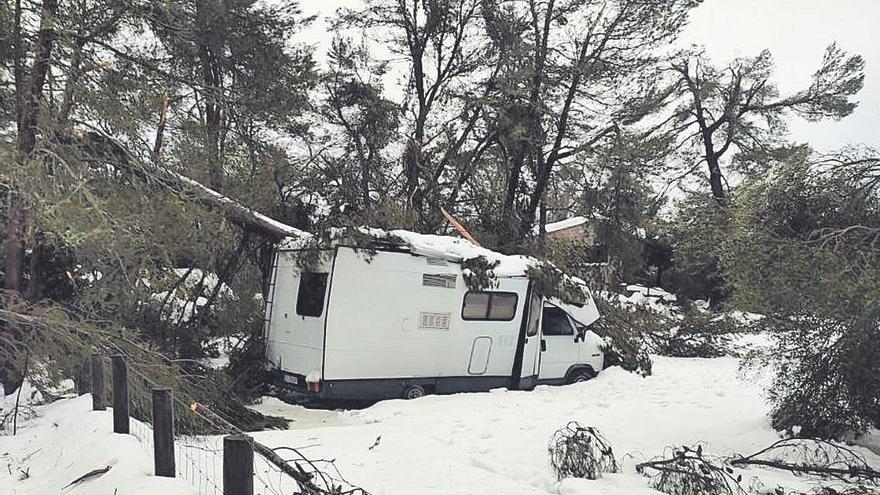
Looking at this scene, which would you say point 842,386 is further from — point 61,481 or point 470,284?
point 61,481

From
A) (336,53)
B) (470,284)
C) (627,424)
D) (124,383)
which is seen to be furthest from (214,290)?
(336,53)

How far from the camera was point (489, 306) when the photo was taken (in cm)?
1057

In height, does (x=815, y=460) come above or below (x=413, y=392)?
above

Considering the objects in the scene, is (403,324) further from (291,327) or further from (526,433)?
(526,433)

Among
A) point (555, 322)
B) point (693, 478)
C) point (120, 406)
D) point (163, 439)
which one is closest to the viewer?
point (163, 439)

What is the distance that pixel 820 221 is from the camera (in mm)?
5914

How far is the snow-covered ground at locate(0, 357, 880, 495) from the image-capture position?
511cm

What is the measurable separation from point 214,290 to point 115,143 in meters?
4.51

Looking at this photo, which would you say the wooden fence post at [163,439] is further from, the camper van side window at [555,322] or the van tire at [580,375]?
the van tire at [580,375]

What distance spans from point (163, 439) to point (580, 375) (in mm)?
8800

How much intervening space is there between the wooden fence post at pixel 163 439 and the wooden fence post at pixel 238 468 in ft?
3.83

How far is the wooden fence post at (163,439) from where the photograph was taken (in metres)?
4.29

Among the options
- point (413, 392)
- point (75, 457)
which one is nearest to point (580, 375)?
point (413, 392)

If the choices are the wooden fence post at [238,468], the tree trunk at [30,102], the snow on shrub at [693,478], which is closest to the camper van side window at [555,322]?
the snow on shrub at [693,478]
